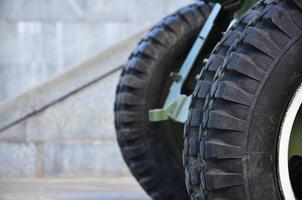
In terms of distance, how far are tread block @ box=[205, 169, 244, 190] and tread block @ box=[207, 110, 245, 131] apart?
0.11m

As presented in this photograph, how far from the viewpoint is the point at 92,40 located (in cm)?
891

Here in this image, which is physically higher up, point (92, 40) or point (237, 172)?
point (237, 172)

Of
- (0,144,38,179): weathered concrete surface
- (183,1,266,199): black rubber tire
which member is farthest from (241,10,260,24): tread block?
(0,144,38,179): weathered concrete surface

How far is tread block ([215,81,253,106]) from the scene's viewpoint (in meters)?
2.06

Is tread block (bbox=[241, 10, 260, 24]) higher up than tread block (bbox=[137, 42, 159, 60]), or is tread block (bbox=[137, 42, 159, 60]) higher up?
tread block (bbox=[241, 10, 260, 24])

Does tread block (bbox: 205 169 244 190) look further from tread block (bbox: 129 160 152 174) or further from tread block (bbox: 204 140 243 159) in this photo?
tread block (bbox: 129 160 152 174)

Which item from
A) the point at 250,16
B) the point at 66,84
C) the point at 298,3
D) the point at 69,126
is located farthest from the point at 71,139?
the point at 298,3

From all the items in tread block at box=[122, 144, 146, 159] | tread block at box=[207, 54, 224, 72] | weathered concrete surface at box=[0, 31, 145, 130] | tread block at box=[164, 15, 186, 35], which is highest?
tread block at box=[207, 54, 224, 72]

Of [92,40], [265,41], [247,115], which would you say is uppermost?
[265,41]

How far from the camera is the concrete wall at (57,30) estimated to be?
28.8 feet

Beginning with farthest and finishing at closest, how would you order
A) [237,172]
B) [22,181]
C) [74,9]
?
[74,9] → [22,181] → [237,172]

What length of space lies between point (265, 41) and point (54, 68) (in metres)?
6.97

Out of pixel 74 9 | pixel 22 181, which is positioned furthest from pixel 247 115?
pixel 74 9

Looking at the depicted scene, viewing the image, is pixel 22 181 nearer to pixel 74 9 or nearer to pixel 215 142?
pixel 74 9
